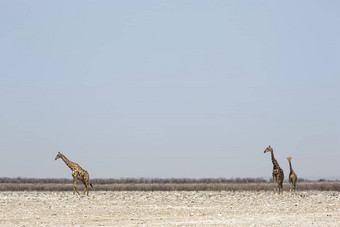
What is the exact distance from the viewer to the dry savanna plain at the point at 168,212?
2028cm

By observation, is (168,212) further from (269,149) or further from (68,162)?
(68,162)

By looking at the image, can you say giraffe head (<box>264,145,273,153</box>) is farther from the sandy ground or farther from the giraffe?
the giraffe

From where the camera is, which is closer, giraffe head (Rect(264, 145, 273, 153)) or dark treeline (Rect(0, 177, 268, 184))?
giraffe head (Rect(264, 145, 273, 153))

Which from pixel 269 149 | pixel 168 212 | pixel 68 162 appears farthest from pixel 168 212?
pixel 68 162

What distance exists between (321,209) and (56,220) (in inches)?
470

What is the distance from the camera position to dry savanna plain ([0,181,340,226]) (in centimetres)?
2028

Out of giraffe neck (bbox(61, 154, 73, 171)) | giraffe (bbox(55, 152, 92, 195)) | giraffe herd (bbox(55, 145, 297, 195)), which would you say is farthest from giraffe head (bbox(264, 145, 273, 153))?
giraffe neck (bbox(61, 154, 73, 171))

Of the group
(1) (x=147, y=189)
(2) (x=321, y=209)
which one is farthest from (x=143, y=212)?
(1) (x=147, y=189)

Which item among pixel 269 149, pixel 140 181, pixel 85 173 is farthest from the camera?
pixel 140 181

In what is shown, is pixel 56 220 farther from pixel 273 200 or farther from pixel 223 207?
pixel 273 200

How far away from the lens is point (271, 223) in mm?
19641

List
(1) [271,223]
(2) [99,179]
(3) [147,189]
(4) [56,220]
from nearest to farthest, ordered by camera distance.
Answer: (1) [271,223]
(4) [56,220]
(3) [147,189]
(2) [99,179]

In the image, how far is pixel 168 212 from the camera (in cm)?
2369

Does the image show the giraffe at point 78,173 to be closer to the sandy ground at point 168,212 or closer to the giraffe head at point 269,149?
the sandy ground at point 168,212
